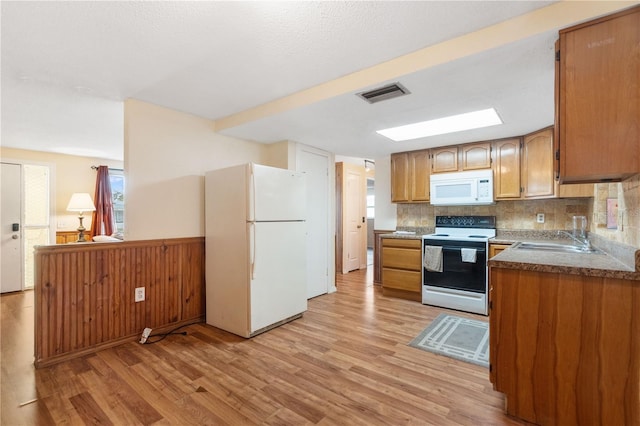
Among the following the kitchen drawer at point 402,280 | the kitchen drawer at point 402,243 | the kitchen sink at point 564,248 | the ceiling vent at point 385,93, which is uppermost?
the ceiling vent at point 385,93

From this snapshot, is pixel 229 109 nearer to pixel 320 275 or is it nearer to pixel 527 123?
pixel 320 275

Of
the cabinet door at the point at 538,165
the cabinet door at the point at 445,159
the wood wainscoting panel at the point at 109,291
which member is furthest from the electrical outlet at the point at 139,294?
the cabinet door at the point at 538,165

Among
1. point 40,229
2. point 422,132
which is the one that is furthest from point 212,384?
point 40,229

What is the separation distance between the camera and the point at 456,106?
2547 mm

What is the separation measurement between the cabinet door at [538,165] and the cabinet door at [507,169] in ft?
0.23

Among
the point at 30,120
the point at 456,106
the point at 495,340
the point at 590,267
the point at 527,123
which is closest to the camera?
the point at 590,267

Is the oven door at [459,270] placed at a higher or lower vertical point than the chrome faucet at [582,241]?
lower

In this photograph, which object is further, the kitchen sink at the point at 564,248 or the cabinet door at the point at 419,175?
the cabinet door at the point at 419,175

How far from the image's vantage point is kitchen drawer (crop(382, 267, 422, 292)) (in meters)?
3.85

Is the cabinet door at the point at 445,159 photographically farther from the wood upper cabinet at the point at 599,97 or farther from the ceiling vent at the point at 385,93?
the wood upper cabinet at the point at 599,97

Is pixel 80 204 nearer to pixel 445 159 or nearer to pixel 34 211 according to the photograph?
pixel 34 211

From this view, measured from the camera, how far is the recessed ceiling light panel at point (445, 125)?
9.37 feet

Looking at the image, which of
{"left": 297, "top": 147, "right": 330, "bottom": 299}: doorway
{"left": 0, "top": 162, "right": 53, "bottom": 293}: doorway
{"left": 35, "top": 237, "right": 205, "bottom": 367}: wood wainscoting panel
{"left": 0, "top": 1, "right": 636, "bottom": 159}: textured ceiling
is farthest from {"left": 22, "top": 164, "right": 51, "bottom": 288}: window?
{"left": 297, "top": 147, "right": 330, "bottom": 299}: doorway

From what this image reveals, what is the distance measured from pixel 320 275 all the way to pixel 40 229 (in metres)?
4.67
